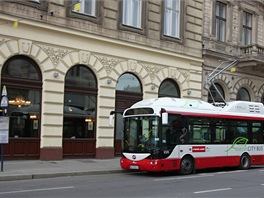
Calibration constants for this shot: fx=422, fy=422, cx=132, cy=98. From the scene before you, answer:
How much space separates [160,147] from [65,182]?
410cm

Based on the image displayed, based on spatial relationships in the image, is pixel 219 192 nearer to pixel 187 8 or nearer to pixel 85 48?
pixel 85 48

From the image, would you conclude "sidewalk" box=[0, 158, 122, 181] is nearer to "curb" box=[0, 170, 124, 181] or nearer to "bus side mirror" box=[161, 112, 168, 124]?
"curb" box=[0, 170, 124, 181]

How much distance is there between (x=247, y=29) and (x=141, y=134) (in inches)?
738

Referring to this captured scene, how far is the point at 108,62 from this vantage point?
75.2ft

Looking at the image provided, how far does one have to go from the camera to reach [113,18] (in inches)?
911

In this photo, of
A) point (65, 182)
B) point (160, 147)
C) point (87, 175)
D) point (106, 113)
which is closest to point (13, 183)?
point (65, 182)

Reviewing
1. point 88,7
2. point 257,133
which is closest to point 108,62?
point 88,7

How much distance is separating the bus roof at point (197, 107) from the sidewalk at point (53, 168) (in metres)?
3.14

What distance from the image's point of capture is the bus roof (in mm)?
17266

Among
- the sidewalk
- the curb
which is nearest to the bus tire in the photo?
the sidewalk

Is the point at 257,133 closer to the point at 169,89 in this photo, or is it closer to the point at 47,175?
the point at 169,89

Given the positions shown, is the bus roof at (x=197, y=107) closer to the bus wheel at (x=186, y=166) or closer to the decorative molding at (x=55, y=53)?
the bus wheel at (x=186, y=166)

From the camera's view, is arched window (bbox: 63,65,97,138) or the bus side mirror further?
arched window (bbox: 63,65,97,138)

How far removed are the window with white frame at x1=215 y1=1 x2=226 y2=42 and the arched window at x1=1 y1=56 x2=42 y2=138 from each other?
14742 mm
